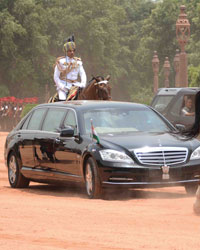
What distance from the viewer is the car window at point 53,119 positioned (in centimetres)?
1494

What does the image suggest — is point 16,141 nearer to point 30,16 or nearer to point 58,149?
point 58,149

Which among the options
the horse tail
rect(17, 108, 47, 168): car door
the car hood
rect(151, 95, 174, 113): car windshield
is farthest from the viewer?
rect(151, 95, 174, 113): car windshield

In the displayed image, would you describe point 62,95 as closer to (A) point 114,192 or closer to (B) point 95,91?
(B) point 95,91

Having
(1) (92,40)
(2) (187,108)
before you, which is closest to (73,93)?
(2) (187,108)

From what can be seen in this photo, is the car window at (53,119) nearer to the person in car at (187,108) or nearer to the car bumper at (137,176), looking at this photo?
the car bumper at (137,176)

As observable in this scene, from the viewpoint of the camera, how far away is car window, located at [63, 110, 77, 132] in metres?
14.4

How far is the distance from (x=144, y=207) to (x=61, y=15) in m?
82.1

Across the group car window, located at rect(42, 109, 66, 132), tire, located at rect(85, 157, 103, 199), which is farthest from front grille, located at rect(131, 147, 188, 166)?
car window, located at rect(42, 109, 66, 132)

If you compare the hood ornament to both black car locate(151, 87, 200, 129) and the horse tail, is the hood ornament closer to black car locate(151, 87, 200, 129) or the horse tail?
the horse tail

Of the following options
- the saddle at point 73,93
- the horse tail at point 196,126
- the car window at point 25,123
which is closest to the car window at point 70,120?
the car window at point 25,123

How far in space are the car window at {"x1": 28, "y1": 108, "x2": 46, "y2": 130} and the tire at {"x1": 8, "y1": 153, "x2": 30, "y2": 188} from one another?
2.07ft

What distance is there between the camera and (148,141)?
13367 millimetres

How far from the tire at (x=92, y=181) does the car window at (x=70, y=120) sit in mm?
1102

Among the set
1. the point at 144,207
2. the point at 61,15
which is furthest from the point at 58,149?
the point at 61,15
